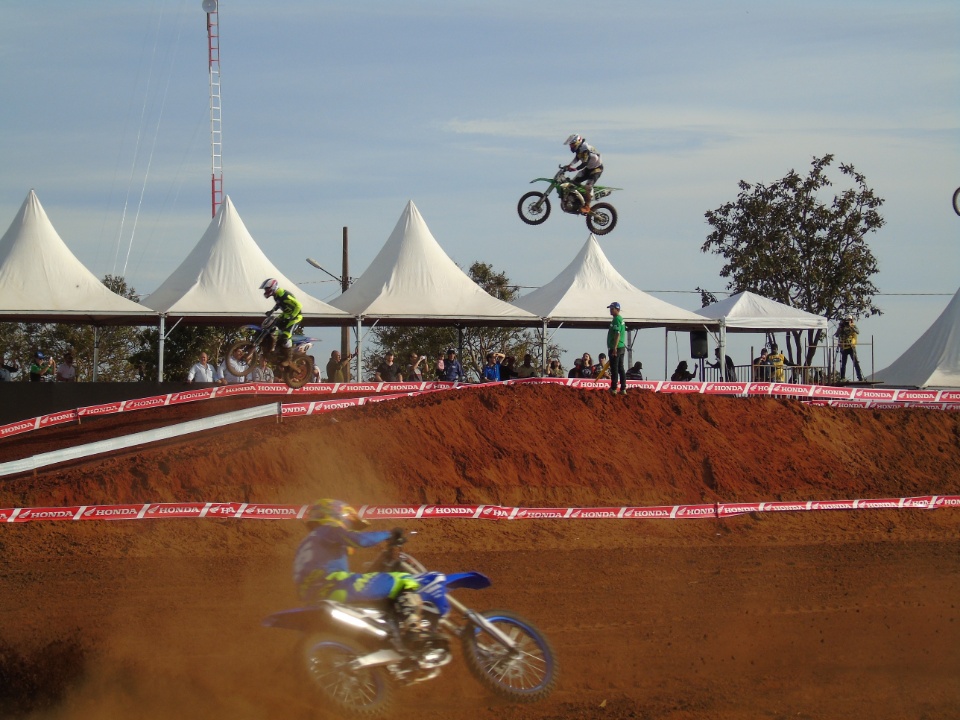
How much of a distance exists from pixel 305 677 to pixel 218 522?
7.50 metres

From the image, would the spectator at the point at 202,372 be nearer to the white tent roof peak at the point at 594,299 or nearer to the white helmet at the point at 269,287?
the white helmet at the point at 269,287

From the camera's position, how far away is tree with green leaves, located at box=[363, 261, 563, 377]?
39.0 meters

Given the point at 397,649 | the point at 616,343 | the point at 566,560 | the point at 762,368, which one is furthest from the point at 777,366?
the point at 397,649

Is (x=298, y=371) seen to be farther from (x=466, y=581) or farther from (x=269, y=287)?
(x=466, y=581)

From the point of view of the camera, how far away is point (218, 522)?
13875 mm

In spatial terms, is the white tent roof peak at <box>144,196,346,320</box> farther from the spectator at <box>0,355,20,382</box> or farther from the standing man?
the standing man

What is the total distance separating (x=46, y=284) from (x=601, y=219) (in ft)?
41.2

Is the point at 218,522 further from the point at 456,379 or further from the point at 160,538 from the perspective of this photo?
the point at 456,379

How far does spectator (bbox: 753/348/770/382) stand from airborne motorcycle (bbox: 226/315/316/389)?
11.5 m

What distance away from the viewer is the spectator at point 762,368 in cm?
2298

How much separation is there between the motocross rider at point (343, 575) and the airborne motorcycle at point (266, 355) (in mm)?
8684

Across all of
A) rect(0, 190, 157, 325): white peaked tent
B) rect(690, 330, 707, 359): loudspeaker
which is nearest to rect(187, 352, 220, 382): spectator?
rect(0, 190, 157, 325): white peaked tent

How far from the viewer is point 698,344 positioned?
23.8 metres

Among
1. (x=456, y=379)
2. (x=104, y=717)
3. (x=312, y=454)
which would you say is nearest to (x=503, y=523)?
(x=312, y=454)
